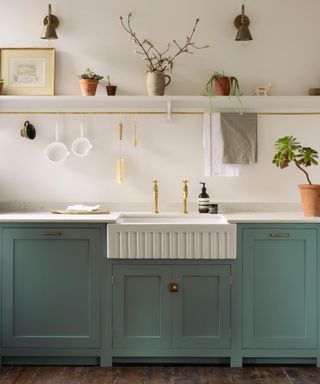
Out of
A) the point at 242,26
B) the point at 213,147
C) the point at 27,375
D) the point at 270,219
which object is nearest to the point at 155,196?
the point at 213,147

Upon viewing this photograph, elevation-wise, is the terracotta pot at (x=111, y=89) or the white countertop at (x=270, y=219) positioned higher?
the terracotta pot at (x=111, y=89)

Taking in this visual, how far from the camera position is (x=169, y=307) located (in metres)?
3.43

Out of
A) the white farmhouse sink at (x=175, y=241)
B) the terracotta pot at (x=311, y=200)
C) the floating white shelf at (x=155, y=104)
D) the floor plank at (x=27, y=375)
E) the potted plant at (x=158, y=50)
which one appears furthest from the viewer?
the potted plant at (x=158, y=50)

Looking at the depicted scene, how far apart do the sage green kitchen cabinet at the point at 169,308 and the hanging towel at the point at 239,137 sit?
0.95 m

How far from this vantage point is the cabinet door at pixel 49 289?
343cm

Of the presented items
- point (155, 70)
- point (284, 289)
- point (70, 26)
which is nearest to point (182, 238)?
point (284, 289)

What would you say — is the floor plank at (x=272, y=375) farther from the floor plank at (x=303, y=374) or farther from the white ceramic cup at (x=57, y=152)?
the white ceramic cup at (x=57, y=152)

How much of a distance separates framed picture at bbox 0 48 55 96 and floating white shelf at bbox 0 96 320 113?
13cm

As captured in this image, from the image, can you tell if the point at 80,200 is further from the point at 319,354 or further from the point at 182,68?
the point at 319,354

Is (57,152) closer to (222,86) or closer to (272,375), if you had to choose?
(222,86)

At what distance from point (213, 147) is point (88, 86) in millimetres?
969

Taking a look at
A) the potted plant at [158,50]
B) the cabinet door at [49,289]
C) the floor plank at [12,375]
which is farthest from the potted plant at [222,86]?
the floor plank at [12,375]

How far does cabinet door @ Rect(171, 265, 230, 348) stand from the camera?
3.41m

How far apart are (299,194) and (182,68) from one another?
4.02 ft
